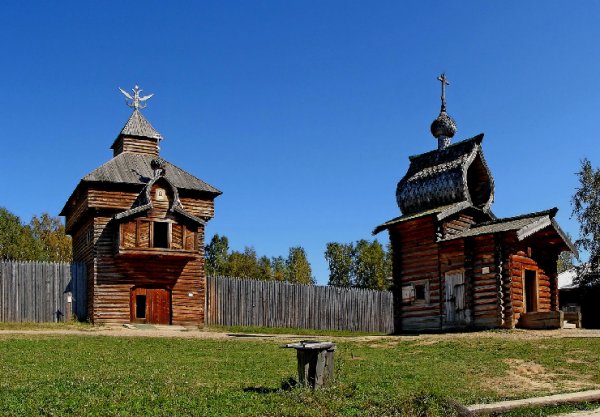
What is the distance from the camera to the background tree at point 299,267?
9038 centimetres

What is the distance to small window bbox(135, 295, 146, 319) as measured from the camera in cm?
3534

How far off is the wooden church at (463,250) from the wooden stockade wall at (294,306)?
9660 millimetres

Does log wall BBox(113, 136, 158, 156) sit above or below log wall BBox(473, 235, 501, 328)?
above

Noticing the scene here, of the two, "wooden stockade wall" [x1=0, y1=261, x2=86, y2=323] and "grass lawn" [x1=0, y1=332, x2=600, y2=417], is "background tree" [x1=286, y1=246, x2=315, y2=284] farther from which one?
"grass lawn" [x1=0, y1=332, x2=600, y2=417]

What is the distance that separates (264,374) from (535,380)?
5.40 m

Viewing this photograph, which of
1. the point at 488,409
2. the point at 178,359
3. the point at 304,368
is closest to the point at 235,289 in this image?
the point at 178,359

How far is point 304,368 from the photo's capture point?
43.2 feet

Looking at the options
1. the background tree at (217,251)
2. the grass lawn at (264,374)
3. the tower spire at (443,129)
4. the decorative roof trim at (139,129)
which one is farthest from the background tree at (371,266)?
the grass lawn at (264,374)

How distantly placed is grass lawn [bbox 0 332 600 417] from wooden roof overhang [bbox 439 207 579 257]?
367 centimetres

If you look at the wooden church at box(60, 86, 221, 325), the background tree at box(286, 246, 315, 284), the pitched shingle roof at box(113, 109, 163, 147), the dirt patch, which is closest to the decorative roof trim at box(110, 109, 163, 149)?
the pitched shingle roof at box(113, 109, 163, 147)

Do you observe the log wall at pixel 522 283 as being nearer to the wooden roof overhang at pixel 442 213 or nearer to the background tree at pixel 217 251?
the wooden roof overhang at pixel 442 213

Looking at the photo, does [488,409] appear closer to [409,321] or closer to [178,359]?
[178,359]

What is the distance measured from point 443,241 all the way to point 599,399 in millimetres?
16090

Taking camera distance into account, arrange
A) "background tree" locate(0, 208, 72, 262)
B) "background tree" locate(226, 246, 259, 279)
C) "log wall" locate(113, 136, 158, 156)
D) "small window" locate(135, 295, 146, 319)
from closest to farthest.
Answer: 1. "small window" locate(135, 295, 146, 319)
2. "log wall" locate(113, 136, 158, 156)
3. "background tree" locate(0, 208, 72, 262)
4. "background tree" locate(226, 246, 259, 279)
